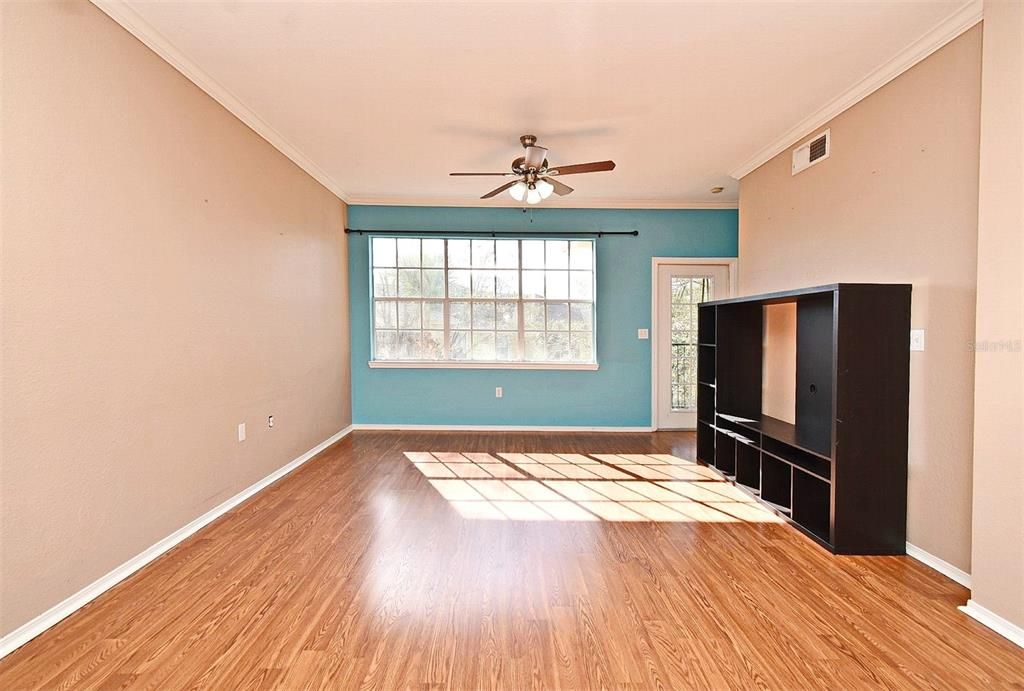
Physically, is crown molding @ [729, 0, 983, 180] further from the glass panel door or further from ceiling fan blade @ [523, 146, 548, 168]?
ceiling fan blade @ [523, 146, 548, 168]

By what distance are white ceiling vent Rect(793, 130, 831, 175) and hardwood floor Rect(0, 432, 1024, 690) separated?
2503mm

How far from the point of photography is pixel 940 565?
2217 millimetres

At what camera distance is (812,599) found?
→ 2006mm

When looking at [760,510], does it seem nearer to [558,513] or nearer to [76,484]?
[558,513]

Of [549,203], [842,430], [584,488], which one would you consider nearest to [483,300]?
[549,203]

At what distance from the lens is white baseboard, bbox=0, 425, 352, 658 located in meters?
1.68

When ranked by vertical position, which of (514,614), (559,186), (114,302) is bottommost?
(514,614)

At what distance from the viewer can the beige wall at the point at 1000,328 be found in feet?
5.67

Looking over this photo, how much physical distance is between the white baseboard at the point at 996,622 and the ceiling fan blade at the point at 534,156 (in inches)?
129

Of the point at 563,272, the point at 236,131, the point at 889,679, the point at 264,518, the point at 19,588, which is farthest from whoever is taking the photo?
the point at 563,272

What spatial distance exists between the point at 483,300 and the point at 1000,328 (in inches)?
166

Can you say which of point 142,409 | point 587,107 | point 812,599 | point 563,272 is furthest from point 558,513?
point 563,272

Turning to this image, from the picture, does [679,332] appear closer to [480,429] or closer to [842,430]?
[480,429]

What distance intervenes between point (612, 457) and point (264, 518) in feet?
9.50
